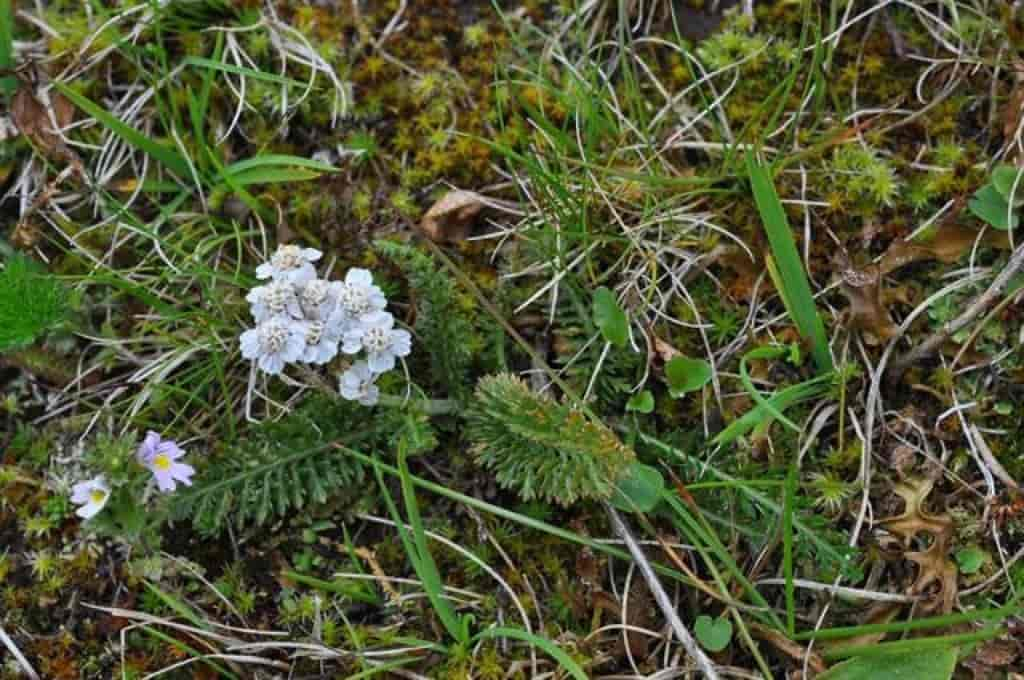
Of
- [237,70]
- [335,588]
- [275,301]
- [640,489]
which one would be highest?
[237,70]

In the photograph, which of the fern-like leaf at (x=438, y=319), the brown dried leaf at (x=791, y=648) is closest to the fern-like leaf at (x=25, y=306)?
the fern-like leaf at (x=438, y=319)

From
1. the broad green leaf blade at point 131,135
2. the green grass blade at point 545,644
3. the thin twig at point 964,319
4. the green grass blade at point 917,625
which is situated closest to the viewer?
the green grass blade at point 917,625

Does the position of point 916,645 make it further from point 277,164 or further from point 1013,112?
point 277,164

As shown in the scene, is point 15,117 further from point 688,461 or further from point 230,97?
point 688,461

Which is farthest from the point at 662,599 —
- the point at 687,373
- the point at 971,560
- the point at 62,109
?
the point at 62,109

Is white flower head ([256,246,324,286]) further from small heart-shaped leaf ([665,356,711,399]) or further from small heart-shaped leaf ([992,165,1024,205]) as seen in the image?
small heart-shaped leaf ([992,165,1024,205])

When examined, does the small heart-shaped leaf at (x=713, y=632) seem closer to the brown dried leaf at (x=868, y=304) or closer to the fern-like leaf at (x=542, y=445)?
the fern-like leaf at (x=542, y=445)
